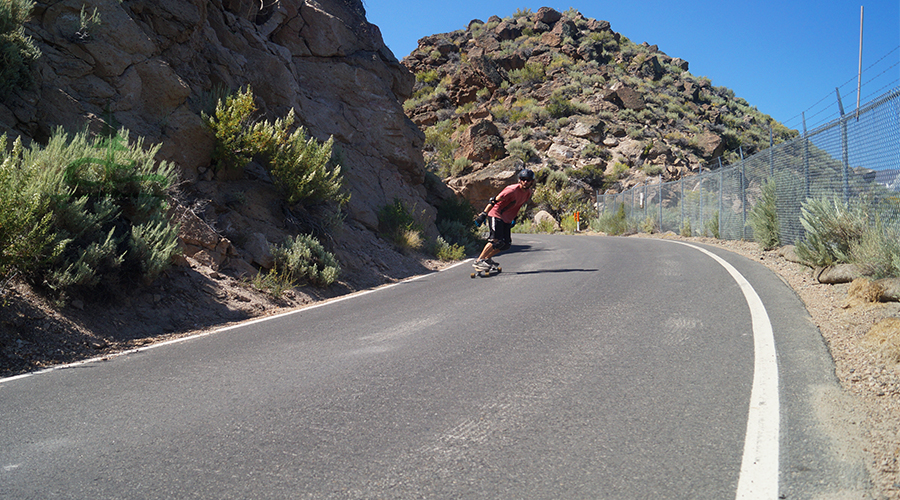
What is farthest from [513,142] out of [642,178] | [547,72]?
[547,72]

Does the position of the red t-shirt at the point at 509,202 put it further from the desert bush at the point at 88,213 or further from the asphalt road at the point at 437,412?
the desert bush at the point at 88,213

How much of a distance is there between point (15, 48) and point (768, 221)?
1435cm

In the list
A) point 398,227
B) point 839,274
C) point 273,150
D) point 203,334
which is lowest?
point 203,334

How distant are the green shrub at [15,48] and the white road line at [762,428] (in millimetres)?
8769

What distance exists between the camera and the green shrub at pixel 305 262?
935cm

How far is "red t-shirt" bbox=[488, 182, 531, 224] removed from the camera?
11.1 metres

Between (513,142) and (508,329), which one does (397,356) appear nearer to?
(508,329)

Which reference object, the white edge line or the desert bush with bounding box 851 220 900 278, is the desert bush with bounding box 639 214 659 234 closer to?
the white edge line

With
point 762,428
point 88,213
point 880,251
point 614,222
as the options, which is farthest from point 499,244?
point 614,222

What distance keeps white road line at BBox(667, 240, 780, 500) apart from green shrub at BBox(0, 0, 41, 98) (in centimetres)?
877

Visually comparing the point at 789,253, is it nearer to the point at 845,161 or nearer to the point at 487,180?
the point at 845,161

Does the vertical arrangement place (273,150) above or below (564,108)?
below

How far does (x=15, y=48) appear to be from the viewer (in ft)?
24.1

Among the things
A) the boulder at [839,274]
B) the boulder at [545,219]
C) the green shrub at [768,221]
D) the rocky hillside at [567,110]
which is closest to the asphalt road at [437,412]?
the boulder at [839,274]
